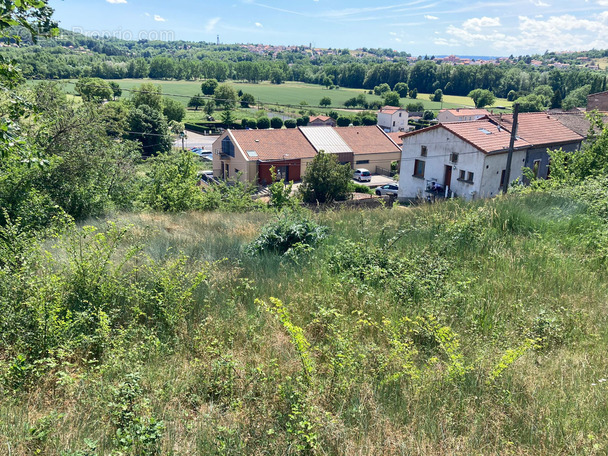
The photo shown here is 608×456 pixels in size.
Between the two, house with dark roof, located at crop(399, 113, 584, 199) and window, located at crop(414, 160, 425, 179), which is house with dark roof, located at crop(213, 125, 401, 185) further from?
house with dark roof, located at crop(399, 113, 584, 199)

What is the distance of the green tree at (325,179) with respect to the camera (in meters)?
27.2

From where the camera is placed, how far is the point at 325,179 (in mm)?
27281

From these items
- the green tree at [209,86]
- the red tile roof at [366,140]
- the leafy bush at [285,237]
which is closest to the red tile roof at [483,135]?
the red tile roof at [366,140]

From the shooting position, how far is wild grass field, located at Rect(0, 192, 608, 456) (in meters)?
2.68

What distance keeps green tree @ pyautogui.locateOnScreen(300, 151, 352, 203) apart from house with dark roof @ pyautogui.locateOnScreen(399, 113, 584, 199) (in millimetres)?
4753

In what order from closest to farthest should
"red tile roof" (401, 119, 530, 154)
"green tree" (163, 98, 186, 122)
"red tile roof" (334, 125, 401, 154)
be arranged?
"red tile roof" (401, 119, 530, 154)
"red tile roof" (334, 125, 401, 154)
"green tree" (163, 98, 186, 122)

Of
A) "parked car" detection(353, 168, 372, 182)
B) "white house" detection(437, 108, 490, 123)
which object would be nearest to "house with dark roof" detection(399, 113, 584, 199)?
"parked car" detection(353, 168, 372, 182)

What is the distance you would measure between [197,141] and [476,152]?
1669 inches

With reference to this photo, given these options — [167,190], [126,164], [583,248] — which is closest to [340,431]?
[583,248]

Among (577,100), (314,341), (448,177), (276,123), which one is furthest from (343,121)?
(314,341)

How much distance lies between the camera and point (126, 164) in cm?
1421

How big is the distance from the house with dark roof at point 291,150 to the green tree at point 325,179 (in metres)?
7.25

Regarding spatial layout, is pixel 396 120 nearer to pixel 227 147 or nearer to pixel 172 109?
pixel 227 147

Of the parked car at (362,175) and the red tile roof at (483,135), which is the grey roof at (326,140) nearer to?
the parked car at (362,175)
